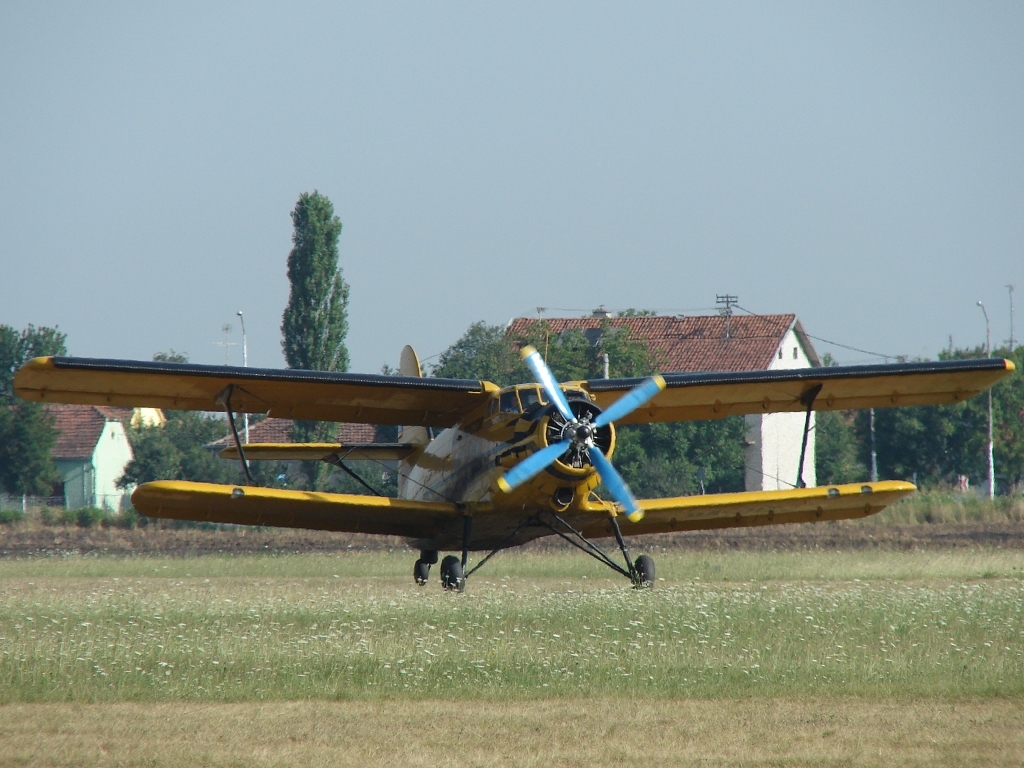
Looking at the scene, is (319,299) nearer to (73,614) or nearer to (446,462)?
(446,462)

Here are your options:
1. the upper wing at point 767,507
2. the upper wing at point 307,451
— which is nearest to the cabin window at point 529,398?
the upper wing at point 767,507

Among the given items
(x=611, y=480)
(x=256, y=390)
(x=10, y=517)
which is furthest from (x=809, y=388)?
(x=10, y=517)

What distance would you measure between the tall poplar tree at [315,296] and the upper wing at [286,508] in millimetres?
31080

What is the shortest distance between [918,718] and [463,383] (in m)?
9.36

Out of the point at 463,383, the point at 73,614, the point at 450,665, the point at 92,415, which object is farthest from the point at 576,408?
the point at 92,415

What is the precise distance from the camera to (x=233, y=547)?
31000 millimetres

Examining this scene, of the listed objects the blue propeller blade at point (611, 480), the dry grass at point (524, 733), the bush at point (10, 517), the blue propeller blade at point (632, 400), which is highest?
the blue propeller blade at point (632, 400)

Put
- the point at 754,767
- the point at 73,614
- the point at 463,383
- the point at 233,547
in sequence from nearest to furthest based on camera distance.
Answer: the point at 754,767 < the point at 73,614 < the point at 463,383 < the point at 233,547

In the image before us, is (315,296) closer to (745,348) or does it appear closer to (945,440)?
(745,348)

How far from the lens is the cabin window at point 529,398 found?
15.8 m

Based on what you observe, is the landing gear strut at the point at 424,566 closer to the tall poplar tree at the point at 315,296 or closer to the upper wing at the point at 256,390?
the upper wing at the point at 256,390

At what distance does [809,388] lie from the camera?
60.4 feet

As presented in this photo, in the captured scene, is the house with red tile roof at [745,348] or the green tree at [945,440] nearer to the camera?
the house with red tile roof at [745,348]

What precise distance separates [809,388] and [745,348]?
4061 centimetres
